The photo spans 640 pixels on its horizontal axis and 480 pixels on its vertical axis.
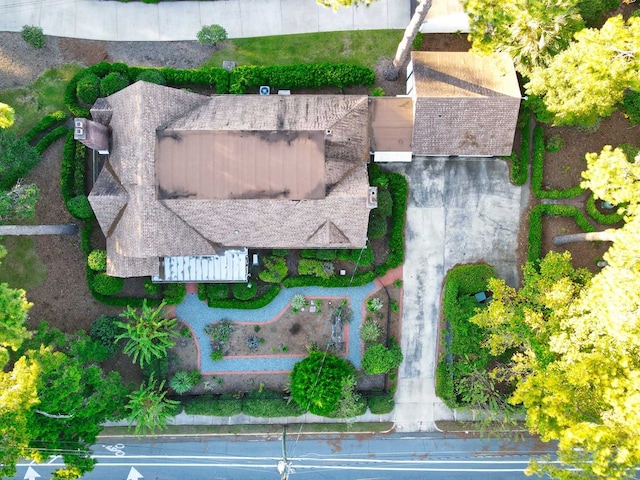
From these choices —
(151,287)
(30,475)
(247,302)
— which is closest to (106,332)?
(151,287)

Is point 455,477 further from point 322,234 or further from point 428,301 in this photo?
point 322,234

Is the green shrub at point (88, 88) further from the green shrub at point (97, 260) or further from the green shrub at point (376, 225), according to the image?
the green shrub at point (376, 225)

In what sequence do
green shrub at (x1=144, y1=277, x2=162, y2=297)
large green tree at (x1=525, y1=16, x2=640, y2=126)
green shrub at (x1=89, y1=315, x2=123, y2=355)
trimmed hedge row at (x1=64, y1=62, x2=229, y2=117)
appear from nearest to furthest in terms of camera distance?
large green tree at (x1=525, y1=16, x2=640, y2=126), green shrub at (x1=89, y1=315, x2=123, y2=355), trimmed hedge row at (x1=64, y1=62, x2=229, y2=117), green shrub at (x1=144, y1=277, x2=162, y2=297)

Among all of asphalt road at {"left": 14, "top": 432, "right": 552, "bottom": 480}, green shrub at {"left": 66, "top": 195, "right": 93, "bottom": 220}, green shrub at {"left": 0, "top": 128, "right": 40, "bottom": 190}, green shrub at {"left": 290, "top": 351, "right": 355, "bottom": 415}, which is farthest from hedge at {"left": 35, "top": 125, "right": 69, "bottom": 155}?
green shrub at {"left": 290, "top": 351, "right": 355, "bottom": 415}

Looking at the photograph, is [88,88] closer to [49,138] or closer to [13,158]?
[49,138]

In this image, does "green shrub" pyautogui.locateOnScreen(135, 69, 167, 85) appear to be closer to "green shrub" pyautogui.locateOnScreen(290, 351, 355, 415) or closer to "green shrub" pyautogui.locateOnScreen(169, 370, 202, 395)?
"green shrub" pyautogui.locateOnScreen(169, 370, 202, 395)

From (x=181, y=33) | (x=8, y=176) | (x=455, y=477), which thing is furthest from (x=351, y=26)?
(x=455, y=477)
